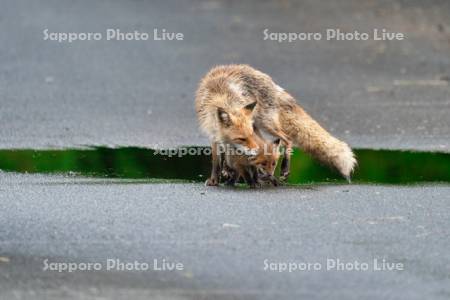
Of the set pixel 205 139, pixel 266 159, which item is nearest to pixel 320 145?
pixel 266 159

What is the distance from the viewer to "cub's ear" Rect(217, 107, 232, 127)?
1123 cm

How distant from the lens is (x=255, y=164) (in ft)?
37.1

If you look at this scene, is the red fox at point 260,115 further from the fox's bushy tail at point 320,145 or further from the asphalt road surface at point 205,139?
the asphalt road surface at point 205,139

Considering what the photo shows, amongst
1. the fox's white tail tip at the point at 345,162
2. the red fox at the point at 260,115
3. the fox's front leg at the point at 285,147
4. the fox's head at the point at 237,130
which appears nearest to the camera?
the fox's head at the point at 237,130

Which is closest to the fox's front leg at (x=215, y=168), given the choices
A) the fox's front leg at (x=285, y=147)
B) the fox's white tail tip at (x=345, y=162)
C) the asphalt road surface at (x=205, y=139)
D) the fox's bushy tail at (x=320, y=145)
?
the asphalt road surface at (x=205, y=139)

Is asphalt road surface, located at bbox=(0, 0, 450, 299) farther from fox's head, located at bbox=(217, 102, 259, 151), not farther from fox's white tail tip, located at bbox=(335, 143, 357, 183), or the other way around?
fox's head, located at bbox=(217, 102, 259, 151)

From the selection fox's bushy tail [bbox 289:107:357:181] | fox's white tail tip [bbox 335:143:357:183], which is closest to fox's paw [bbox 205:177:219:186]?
fox's bushy tail [bbox 289:107:357:181]

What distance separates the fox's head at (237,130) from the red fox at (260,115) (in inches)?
0.8

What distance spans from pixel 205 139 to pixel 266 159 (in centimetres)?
316

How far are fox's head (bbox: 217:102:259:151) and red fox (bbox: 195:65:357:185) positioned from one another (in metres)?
0.02

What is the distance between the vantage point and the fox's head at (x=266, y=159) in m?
11.2

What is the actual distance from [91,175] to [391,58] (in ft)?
30.8

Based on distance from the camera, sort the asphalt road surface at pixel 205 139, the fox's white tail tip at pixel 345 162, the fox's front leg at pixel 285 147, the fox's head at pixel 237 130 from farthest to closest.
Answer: the fox's front leg at pixel 285 147 → the fox's white tail tip at pixel 345 162 → the fox's head at pixel 237 130 → the asphalt road surface at pixel 205 139

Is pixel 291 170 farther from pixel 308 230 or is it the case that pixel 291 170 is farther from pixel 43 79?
pixel 43 79
